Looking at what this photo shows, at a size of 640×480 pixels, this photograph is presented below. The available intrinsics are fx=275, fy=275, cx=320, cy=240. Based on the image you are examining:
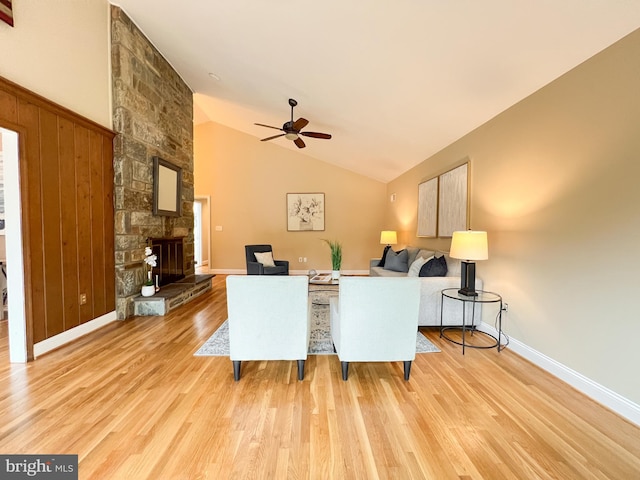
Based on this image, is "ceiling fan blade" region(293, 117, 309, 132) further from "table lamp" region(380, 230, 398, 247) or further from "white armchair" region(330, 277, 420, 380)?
"table lamp" region(380, 230, 398, 247)

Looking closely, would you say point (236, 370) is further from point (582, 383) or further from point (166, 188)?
point (166, 188)

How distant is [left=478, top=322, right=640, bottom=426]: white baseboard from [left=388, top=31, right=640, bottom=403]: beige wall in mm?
45

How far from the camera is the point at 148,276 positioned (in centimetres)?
396

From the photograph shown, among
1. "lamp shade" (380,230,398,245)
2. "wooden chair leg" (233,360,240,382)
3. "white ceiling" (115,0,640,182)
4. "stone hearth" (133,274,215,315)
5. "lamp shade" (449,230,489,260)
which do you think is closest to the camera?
"white ceiling" (115,0,640,182)

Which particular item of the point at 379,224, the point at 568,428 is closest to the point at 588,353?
the point at 568,428

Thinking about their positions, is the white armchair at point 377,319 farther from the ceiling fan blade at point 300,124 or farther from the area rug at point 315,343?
the ceiling fan blade at point 300,124

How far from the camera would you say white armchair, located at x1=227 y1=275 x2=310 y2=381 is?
76.9 inches

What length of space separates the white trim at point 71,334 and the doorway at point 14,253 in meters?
0.13

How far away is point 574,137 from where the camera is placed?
2.06 m

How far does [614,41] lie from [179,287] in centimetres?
522

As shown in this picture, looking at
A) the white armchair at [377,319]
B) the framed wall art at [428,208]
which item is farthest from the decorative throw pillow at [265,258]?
the white armchair at [377,319]

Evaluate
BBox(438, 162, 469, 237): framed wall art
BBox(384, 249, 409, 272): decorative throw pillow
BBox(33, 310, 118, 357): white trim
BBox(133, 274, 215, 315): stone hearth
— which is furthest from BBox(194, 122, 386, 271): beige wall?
BBox(33, 310, 118, 357): white trim

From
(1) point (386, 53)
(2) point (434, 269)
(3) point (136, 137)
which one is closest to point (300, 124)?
(1) point (386, 53)

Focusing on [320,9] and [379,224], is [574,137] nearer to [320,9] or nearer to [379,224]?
[320,9]
